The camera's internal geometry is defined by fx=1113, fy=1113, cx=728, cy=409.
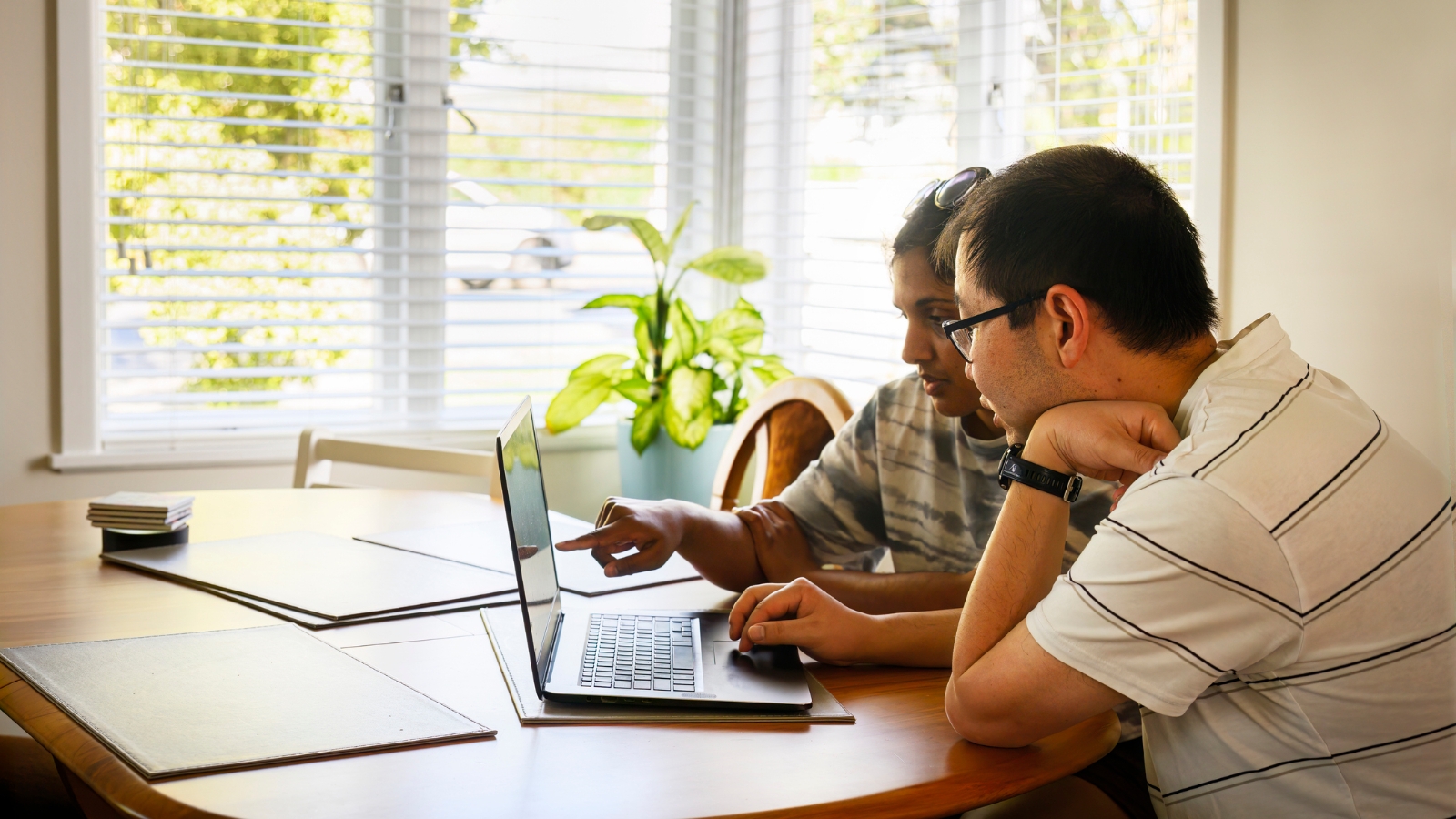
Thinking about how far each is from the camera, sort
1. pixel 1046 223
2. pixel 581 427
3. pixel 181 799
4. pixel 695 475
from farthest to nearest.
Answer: pixel 581 427
pixel 695 475
pixel 1046 223
pixel 181 799

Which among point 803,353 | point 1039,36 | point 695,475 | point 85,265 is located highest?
point 1039,36

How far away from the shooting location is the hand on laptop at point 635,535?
1481 millimetres

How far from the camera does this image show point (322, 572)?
1.54 meters

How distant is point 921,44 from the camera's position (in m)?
2.94

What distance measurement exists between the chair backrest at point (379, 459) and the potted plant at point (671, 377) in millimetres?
746

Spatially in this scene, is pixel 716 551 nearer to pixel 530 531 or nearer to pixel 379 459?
pixel 530 531

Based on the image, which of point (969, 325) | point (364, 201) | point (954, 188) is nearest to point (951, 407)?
point (954, 188)

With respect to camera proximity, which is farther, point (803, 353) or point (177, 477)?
point (803, 353)

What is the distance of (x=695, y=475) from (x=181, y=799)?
7.62 feet

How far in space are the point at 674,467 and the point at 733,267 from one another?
1.92ft

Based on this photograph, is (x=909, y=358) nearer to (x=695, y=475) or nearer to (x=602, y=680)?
(x=602, y=680)

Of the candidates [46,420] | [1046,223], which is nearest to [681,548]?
[1046,223]

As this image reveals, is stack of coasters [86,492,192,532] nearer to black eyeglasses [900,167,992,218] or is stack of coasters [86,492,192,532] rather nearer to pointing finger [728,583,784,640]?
pointing finger [728,583,784,640]

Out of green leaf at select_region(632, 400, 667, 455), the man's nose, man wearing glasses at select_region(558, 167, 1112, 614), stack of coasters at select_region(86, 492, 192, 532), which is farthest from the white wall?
stack of coasters at select_region(86, 492, 192, 532)
